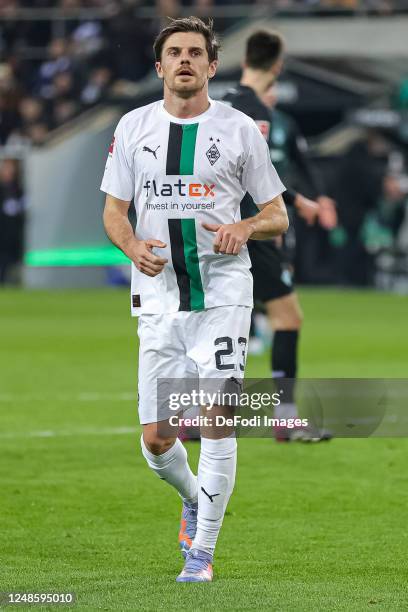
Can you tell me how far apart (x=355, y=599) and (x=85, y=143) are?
22105mm

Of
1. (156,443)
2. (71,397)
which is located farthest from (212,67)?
(71,397)

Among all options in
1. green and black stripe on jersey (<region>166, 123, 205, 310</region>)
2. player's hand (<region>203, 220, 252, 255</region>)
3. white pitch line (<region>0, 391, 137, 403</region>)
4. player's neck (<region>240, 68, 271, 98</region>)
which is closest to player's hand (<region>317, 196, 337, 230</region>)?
player's neck (<region>240, 68, 271, 98</region>)

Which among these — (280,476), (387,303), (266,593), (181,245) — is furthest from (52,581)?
(387,303)

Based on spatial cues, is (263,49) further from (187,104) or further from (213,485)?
(213,485)

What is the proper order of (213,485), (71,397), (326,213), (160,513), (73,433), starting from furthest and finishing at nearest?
(71,397)
(326,213)
(73,433)
(160,513)
(213,485)

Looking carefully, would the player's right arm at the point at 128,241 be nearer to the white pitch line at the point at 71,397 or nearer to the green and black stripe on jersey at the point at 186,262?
the green and black stripe on jersey at the point at 186,262

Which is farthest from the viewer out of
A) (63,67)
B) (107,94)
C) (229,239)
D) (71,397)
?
(63,67)

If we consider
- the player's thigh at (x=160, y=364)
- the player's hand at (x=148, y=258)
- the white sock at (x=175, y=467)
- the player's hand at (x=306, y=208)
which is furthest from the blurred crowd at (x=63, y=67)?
the player's hand at (x=148, y=258)

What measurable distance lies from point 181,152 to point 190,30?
469 mm

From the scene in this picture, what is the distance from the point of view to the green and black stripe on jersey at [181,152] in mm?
5969

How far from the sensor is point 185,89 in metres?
5.94

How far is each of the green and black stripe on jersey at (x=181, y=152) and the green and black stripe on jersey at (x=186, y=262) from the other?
0.20m

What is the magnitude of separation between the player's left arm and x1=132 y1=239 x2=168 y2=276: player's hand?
0.20 m

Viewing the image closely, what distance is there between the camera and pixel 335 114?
26.7 metres
